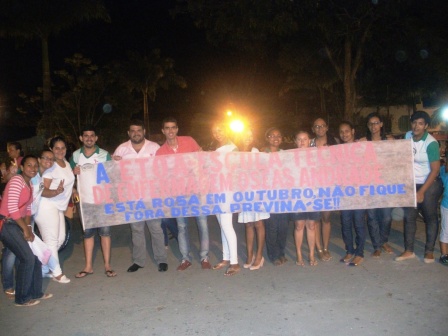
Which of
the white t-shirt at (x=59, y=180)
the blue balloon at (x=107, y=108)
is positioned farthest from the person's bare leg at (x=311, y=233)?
the blue balloon at (x=107, y=108)

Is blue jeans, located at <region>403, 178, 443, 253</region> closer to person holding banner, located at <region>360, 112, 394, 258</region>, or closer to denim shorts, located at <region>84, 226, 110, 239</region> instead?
person holding banner, located at <region>360, 112, 394, 258</region>

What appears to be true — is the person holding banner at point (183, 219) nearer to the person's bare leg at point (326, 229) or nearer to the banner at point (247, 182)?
the banner at point (247, 182)

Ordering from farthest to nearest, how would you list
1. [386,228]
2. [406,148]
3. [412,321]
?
[386,228]
[406,148]
[412,321]

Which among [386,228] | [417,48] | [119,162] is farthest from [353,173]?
[417,48]

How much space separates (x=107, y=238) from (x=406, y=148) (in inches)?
146

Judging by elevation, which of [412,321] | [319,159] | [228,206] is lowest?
[412,321]

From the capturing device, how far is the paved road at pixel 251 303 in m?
3.77

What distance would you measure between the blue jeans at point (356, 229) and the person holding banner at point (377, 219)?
0.60ft

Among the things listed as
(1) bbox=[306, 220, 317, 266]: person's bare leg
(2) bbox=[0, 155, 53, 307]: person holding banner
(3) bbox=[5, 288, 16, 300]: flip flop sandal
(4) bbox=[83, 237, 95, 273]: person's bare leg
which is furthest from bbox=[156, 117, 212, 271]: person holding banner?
(3) bbox=[5, 288, 16, 300]: flip flop sandal

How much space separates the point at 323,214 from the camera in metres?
5.56

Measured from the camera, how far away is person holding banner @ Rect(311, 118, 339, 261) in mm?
5555

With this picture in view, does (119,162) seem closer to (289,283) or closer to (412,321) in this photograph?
(289,283)

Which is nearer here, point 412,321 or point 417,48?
point 412,321

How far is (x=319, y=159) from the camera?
17.7ft
